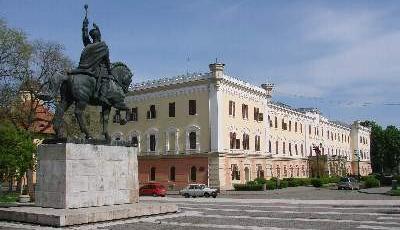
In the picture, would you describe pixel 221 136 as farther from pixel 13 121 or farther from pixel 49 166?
pixel 49 166

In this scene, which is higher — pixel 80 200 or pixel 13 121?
pixel 13 121

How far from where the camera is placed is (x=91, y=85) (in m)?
18.4

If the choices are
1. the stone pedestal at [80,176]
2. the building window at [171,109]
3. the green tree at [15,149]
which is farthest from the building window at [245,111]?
the stone pedestal at [80,176]

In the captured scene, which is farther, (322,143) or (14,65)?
(322,143)

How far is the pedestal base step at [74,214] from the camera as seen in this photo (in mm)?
14684

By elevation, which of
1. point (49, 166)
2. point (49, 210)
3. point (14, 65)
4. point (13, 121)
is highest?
point (14, 65)

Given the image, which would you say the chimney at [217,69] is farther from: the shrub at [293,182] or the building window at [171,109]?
the shrub at [293,182]

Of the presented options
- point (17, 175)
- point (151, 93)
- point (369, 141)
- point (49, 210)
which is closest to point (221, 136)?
point (151, 93)

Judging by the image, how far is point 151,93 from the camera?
192 ft

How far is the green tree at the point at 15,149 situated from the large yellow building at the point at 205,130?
10608 mm

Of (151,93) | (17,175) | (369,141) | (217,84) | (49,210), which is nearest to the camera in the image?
(49,210)

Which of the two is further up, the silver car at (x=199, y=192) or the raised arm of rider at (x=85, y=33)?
the raised arm of rider at (x=85, y=33)

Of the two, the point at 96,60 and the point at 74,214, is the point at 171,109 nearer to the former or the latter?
the point at 96,60

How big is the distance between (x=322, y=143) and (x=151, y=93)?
39.1 meters
